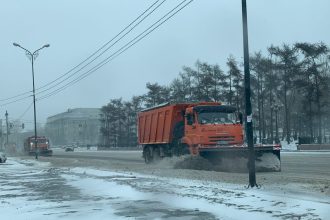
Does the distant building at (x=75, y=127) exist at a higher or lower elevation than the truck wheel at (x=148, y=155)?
higher

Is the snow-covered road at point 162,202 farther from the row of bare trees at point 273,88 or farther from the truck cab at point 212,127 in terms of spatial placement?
the row of bare trees at point 273,88

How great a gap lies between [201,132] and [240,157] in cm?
243

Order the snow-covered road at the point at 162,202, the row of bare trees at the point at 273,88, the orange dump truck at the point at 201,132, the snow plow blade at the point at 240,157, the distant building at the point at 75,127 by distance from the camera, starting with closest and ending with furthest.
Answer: the snow-covered road at the point at 162,202 < the snow plow blade at the point at 240,157 < the orange dump truck at the point at 201,132 < the row of bare trees at the point at 273,88 < the distant building at the point at 75,127

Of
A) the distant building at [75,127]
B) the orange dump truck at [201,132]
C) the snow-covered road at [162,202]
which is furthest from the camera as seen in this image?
the distant building at [75,127]

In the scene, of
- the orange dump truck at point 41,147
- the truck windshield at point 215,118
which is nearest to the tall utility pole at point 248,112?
the truck windshield at point 215,118

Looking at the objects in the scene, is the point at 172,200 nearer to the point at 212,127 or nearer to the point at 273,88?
the point at 212,127

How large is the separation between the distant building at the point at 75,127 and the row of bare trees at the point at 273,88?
178ft

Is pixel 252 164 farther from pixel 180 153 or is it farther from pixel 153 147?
pixel 153 147

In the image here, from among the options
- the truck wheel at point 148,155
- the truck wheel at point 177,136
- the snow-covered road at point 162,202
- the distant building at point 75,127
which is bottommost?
the snow-covered road at point 162,202

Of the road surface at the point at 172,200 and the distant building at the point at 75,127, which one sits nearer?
the road surface at the point at 172,200

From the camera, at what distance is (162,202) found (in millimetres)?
14305

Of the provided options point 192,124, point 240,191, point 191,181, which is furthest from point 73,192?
point 192,124

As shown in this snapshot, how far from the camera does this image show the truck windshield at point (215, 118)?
90.0 ft

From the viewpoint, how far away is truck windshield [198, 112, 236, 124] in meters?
27.4
